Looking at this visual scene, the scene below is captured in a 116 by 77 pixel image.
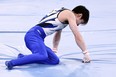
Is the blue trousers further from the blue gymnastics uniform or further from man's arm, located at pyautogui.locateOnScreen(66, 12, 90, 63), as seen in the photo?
man's arm, located at pyautogui.locateOnScreen(66, 12, 90, 63)

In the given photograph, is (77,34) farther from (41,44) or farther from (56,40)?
(56,40)

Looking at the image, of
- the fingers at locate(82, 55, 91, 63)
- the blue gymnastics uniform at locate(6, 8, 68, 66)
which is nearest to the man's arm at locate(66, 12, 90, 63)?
the fingers at locate(82, 55, 91, 63)

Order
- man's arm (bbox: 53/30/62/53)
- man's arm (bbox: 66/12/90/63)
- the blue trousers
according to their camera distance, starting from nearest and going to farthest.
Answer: the blue trousers, man's arm (bbox: 66/12/90/63), man's arm (bbox: 53/30/62/53)

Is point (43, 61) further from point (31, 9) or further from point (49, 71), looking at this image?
point (31, 9)

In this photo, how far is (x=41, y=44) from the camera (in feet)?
10.7

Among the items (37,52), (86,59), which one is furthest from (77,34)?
(37,52)

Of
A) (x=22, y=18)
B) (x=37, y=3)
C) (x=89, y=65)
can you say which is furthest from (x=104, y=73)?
(x=37, y=3)

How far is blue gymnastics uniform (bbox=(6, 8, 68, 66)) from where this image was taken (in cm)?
317

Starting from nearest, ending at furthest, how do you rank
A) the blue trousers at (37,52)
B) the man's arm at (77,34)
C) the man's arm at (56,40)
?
the blue trousers at (37,52), the man's arm at (77,34), the man's arm at (56,40)

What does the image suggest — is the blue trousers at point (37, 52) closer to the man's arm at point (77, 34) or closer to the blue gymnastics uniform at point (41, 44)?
the blue gymnastics uniform at point (41, 44)

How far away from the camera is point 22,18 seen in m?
5.72

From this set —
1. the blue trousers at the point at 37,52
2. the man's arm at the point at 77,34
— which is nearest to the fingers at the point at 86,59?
the man's arm at the point at 77,34

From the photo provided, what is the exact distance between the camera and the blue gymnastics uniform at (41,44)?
3.17 metres

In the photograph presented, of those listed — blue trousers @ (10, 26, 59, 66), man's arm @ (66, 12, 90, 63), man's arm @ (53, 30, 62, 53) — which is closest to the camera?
blue trousers @ (10, 26, 59, 66)
